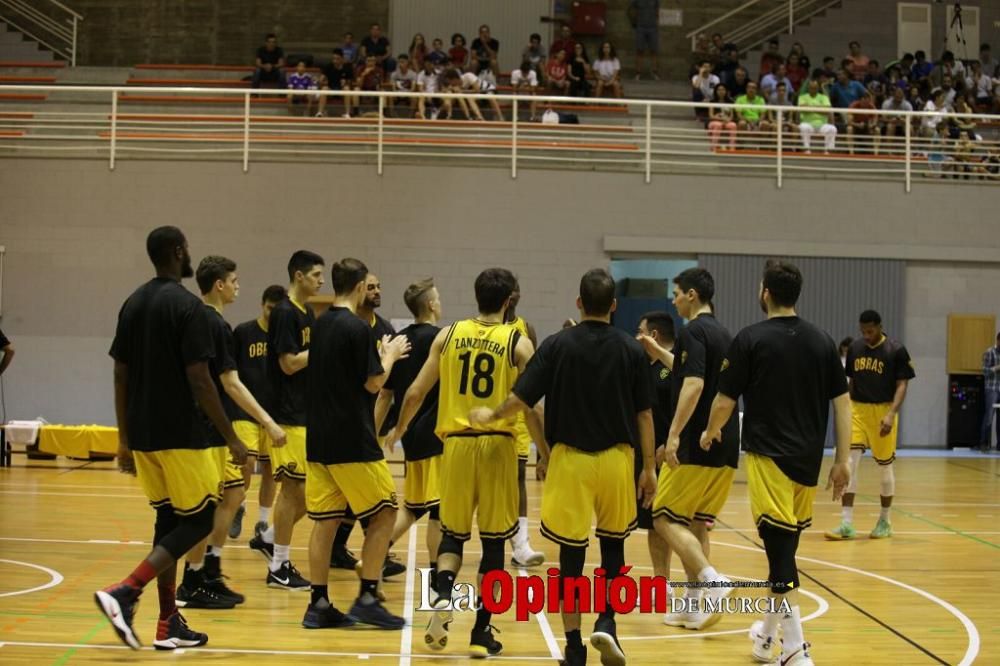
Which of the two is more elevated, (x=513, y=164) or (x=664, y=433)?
(x=513, y=164)

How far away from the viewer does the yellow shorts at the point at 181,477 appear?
617cm

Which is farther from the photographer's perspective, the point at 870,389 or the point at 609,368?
the point at 870,389

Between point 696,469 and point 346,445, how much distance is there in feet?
7.09

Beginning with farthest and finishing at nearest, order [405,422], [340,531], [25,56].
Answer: [25,56] → [340,531] → [405,422]

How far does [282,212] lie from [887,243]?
33.3 ft

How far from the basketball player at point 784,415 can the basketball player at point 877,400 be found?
15.9ft

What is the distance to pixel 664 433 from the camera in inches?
320

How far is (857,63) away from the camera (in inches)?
903

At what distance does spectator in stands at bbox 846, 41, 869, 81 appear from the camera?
898 inches

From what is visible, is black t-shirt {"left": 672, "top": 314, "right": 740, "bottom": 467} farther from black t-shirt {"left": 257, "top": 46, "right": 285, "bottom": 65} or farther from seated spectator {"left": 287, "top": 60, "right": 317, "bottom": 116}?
black t-shirt {"left": 257, "top": 46, "right": 285, "bottom": 65}

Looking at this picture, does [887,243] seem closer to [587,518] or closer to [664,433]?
[664,433]

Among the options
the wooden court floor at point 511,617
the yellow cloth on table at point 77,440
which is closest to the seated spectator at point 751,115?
the wooden court floor at point 511,617

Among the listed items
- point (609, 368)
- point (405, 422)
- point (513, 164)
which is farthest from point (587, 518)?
point (513, 164)

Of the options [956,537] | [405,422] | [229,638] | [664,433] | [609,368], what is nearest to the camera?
[609,368]
